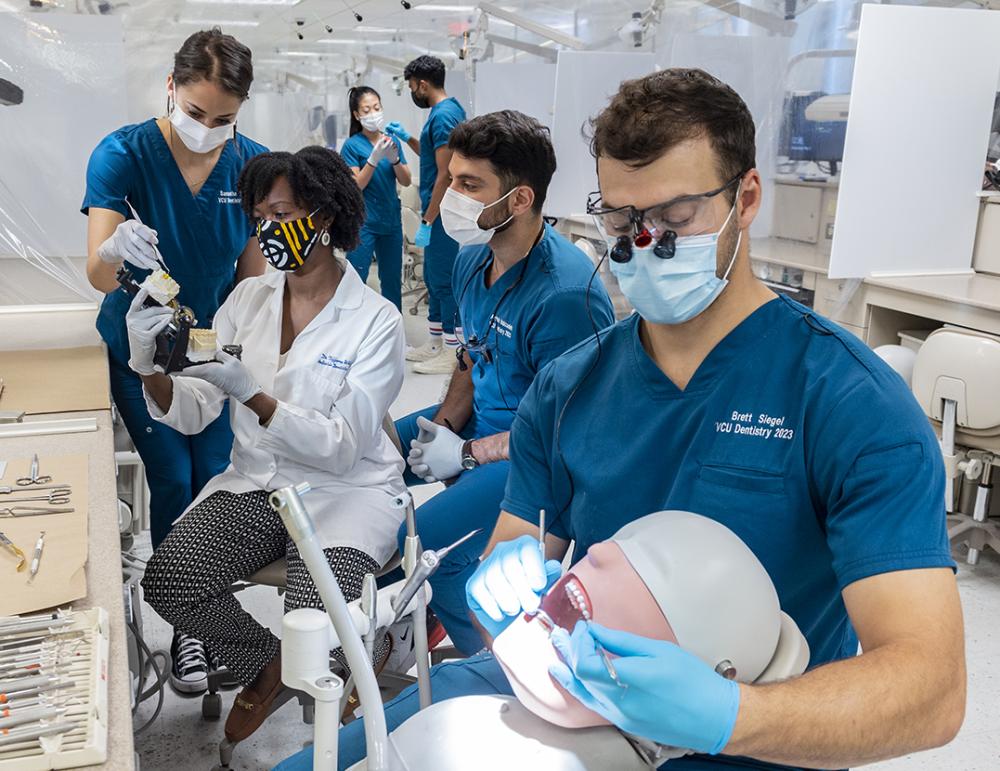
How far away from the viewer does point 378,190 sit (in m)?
4.79

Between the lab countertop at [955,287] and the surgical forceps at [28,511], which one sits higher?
the lab countertop at [955,287]

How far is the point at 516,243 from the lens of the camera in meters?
2.05

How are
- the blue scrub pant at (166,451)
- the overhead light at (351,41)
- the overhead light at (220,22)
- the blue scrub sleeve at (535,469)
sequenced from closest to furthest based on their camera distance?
the blue scrub sleeve at (535,469), the blue scrub pant at (166,451), the overhead light at (220,22), the overhead light at (351,41)

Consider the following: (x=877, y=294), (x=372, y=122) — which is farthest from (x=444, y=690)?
(x=372, y=122)

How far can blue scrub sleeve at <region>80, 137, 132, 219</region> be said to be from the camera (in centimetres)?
221

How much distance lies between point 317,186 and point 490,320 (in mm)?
446

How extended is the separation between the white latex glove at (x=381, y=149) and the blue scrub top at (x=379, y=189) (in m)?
0.08

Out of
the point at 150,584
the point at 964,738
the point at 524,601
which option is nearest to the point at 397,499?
the point at 524,601

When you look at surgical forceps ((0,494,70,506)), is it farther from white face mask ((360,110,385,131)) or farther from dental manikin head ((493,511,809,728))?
white face mask ((360,110,385,131))

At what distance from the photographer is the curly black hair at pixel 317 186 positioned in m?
1.93

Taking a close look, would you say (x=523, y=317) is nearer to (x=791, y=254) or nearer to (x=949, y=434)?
(x=949, y=434)

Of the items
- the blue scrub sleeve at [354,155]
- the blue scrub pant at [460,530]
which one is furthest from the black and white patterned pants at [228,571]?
the blue scrub sleeve at [354,155]

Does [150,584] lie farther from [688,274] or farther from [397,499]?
[688,274]

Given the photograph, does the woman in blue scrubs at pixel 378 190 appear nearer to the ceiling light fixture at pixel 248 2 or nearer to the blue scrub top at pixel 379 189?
the blue scrub top at pixel 379 189
